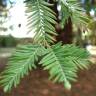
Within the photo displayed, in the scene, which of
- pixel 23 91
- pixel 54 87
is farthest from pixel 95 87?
pixel 23 91

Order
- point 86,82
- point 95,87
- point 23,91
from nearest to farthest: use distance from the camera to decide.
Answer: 1. point 23,91
2. point 95,87
3. point 86,82

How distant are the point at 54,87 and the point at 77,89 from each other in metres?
0.53

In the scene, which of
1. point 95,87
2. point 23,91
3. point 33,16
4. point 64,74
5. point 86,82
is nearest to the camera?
point 64,74

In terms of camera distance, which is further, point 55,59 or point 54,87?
point 54,87

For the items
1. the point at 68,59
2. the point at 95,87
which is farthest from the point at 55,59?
the point at 95,87

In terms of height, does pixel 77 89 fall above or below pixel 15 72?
below

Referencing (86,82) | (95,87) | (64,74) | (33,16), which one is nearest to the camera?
(64,74)

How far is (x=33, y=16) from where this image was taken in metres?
0.58

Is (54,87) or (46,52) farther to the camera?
(54,87)

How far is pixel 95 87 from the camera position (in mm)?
7773

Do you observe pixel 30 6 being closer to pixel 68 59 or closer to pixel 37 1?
pixel 37 1

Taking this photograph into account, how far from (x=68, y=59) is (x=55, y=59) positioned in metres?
0.02

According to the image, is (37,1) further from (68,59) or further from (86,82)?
(86,82)

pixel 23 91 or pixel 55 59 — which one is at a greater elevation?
pixel 55 59
